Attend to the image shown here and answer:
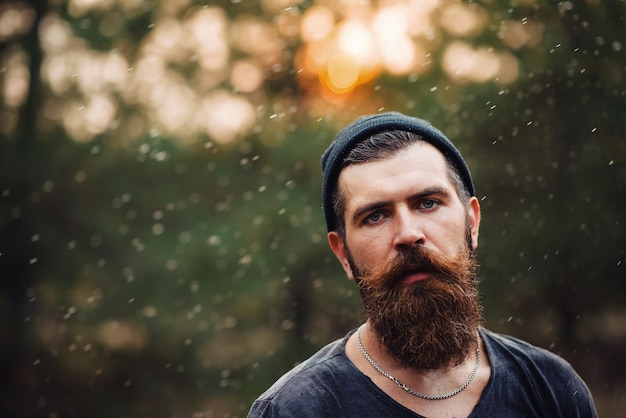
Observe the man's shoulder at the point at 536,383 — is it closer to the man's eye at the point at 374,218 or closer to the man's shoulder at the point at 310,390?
the man's shoulder at the point at 310,390

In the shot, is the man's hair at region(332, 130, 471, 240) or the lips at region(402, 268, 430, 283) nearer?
the lips at region(402, 268, 430, 283)

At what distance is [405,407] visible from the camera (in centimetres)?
227

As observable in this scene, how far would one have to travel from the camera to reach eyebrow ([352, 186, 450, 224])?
7.76 feet

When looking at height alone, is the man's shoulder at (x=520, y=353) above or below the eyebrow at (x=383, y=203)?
below

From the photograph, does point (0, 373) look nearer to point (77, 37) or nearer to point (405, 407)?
point (77, 37)

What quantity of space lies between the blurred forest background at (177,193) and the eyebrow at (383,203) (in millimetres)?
8926

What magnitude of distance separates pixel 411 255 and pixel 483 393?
549 mm

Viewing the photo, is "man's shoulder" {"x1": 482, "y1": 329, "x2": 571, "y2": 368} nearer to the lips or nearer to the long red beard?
the long red beard

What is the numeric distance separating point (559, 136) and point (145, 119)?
7.01 meters

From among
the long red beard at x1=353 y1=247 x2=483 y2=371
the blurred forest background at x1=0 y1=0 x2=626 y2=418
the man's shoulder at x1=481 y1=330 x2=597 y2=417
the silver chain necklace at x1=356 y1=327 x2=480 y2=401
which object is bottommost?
the blurred forest background at x1=0 y1=0 x2=626 y2=418

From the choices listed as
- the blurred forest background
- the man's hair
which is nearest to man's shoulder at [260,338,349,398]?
the man's hair

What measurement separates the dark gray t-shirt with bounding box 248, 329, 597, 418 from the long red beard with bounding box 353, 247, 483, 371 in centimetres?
17

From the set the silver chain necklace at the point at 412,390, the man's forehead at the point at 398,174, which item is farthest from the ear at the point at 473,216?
the silver chain necklace at the point at 412,390

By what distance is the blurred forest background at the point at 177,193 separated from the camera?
1164 centimetres
